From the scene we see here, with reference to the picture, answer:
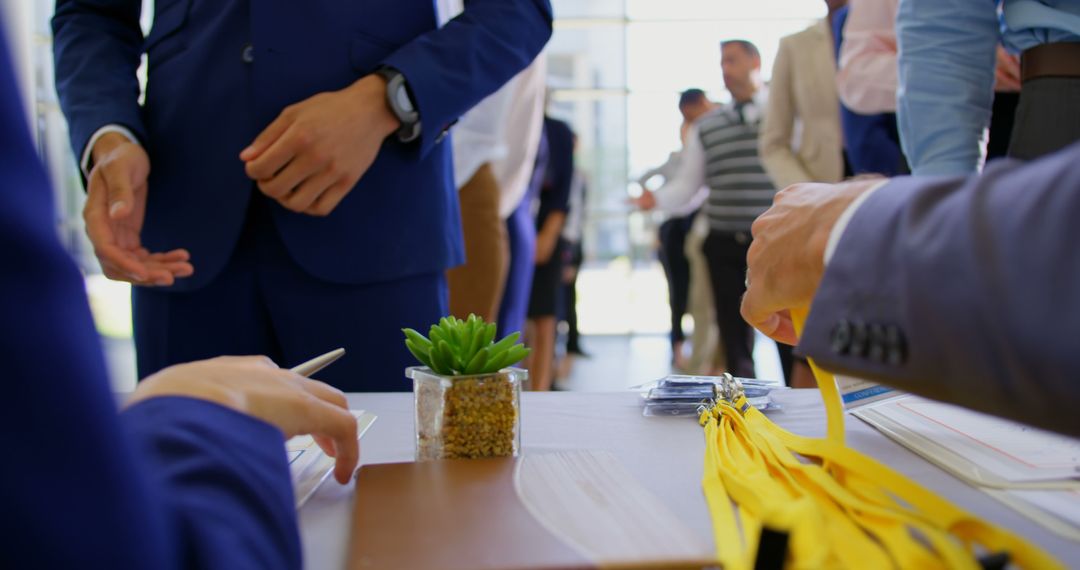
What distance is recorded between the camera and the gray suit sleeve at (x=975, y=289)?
44 cm

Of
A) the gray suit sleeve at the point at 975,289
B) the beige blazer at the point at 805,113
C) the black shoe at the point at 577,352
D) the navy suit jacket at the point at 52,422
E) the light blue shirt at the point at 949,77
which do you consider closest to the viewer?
the navy suit jacket at the point at 52,422

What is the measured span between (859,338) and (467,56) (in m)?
0.88

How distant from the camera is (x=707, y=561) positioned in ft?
1.59

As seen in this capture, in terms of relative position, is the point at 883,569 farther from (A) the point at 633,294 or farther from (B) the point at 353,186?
(A) the point at 633,294

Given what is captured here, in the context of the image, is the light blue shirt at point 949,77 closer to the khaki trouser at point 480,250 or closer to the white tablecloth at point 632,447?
the white tablecloth at point 632,447

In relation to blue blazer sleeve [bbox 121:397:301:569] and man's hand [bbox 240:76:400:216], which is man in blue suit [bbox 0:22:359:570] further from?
man's hand [bbox 240:76:400:216]

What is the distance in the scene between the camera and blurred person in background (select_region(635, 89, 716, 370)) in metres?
5.33

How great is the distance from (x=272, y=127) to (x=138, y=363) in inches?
20.6

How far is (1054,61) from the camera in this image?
1210 millimetres

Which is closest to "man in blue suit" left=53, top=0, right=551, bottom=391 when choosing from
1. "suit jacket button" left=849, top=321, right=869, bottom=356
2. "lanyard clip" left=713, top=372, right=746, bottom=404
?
"lanyard clip" left=713, top=372, right=746, bottom=404

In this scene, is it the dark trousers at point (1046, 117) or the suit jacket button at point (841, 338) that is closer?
the suit jacket button at point (841, 338)

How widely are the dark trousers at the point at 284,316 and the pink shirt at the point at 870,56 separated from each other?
4.66 feet

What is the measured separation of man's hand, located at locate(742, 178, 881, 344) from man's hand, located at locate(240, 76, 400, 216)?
24.2 inches

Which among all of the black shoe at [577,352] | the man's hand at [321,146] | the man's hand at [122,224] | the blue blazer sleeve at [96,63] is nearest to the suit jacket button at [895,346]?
the man's hand at [321,146]
